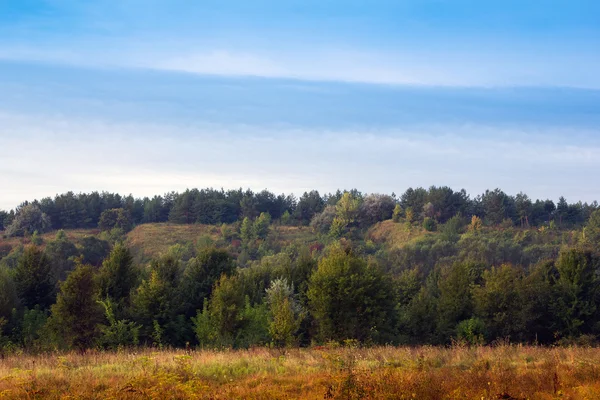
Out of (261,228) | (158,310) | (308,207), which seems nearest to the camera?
(158,310)

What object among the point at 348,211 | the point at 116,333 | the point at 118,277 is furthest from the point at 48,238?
the point at 116,333

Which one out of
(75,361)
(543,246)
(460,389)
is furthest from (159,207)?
(460,389)

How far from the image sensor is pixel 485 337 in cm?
4175

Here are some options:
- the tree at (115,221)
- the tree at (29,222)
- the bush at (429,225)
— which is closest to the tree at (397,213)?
the bush at (429,225)

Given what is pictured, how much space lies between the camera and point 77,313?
112ft

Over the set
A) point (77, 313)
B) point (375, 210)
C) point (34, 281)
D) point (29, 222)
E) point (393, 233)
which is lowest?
point (77, 313)

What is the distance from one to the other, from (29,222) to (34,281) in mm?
65231

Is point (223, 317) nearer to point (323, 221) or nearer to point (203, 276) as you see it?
point (203, 276)

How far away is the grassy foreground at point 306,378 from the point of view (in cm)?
1228

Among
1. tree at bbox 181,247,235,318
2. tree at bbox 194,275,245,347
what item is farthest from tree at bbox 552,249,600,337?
tree at bbox 181,247,235,318

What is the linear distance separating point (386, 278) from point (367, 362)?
24.1 m

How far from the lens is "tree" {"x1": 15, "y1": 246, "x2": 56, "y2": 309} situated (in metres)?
41.6

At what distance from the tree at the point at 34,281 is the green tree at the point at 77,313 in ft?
30.2

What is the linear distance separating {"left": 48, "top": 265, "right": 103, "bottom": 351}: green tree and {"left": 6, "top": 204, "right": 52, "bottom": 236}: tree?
70.2m
